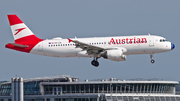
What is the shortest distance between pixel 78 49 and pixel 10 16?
18.4 metres

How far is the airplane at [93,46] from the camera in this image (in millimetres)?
78750

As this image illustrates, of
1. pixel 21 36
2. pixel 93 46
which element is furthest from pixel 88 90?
pixel 21 36

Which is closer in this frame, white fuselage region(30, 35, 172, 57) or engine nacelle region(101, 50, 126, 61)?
white fuselage region(30, 35, 172, 57)

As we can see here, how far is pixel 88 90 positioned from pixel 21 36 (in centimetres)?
1973

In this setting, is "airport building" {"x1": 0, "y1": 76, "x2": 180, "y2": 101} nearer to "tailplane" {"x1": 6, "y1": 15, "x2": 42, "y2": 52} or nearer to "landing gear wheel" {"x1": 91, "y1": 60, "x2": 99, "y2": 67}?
"landing gear wheel" {"x1": 91, "y1": 60, "x2": 99, "y2": 67}

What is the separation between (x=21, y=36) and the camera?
87188 millimetres

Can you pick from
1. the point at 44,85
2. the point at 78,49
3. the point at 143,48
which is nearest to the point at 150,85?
the point at 143,48

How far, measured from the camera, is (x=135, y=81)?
81.1 m

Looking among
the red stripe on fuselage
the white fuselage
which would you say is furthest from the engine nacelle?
the red stripe on fuselage

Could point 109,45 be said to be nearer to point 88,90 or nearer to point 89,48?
point 89,48

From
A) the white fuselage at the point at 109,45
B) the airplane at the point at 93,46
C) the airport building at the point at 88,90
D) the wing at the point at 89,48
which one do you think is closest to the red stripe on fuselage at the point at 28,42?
the airplane at the point at 93,46

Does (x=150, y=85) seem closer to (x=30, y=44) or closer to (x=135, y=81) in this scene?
(x=135, y=81)

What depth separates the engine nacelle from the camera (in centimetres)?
7875

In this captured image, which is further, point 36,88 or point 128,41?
point 36,88
